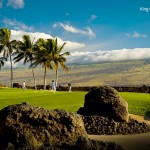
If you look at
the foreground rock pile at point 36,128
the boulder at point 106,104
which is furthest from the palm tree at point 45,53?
the foreground rock pile at point 36,128

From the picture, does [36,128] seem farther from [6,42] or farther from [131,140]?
[6,42]

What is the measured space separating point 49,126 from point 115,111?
8.13 m

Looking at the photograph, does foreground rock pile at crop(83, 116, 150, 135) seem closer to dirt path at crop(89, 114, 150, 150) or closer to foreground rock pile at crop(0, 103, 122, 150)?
dirt path at crop(89, 114, 150, 150)

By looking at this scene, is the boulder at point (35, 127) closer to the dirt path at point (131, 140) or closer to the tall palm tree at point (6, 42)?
the dirt path at point (131, 140)

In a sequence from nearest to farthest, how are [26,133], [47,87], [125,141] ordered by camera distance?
1. [26,133]
2. [125,141]
3. [47,87]

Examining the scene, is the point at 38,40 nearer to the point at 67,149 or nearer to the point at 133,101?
the point at 133,101

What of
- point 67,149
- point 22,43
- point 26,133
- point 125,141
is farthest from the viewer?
point 22,43

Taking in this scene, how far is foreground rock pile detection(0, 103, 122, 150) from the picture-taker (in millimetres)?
19000

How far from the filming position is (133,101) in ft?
129

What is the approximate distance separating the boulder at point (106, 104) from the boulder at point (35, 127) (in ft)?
22.4

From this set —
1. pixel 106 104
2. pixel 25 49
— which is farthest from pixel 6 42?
pixel 106 104

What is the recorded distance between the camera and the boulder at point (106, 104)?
26547 mm

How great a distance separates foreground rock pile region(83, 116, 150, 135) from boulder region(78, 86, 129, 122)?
2.39ft

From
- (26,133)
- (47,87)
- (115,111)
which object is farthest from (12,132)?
(47,87)
